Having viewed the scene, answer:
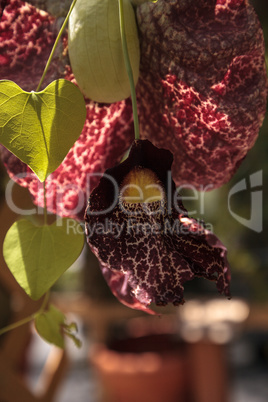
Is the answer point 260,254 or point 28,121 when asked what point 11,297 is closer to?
point 28,121

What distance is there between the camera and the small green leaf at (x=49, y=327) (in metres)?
0.34

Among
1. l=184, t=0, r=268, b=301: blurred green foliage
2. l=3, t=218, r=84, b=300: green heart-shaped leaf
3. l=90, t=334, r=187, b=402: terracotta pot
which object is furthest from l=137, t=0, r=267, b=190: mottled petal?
l=90, t=334, r=187, b=402: terracotta pot

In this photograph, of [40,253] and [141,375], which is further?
[141,375]

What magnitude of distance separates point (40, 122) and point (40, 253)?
88 millimetres

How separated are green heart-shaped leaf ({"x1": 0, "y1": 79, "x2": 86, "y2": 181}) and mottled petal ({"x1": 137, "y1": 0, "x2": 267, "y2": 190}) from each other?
73mm

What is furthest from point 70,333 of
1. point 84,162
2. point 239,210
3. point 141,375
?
point 141,375

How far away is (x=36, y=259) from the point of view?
285 millimetres

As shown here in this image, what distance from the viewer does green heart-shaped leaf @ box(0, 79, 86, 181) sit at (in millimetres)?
251

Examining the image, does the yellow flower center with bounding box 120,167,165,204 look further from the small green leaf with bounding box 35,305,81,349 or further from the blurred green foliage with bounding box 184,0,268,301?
the blurred green foliage with bounding box 184,0,268,301

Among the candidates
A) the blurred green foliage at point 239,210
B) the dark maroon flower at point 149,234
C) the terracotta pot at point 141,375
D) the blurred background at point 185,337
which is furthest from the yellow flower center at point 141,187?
the terracotta pot at point 141,375

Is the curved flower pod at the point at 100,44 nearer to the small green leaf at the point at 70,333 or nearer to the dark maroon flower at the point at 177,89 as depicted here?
the dark maroon flower at the point at 177,89

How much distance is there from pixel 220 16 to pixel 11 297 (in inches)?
26.8

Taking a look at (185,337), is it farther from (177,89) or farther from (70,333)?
(177,89)

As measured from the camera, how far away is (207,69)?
0.93ft
